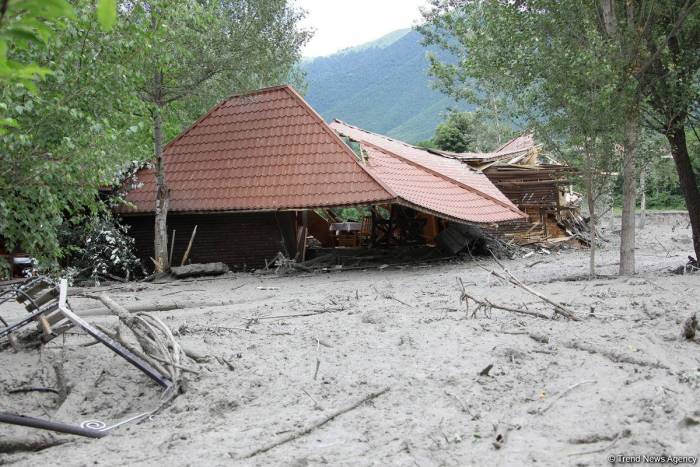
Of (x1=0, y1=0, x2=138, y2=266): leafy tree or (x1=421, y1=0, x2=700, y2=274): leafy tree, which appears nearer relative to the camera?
(x1=0, y1=0, x2=138, y2=266): leafy tree

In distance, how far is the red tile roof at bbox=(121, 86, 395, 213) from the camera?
15.4 m

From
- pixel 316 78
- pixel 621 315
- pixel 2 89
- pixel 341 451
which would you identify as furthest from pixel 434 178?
pixel 316 78

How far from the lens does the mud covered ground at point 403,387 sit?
3.97 m

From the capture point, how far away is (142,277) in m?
17.0

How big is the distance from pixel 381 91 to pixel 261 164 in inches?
2630

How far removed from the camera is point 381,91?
81125mm

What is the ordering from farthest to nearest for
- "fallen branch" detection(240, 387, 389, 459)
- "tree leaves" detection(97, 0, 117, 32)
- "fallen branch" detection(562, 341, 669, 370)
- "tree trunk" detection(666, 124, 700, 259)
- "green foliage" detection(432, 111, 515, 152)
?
"green foliage" detection(432, 111, 515, 152)
"tree trunk" detection(666, 124, 700, 259)
"fallen branch" detection(562, 341, 669, 370)
"fallen branch" detection(240, 387, 389, 459)
"tree leaves" detection(97, 0, 117, 32)

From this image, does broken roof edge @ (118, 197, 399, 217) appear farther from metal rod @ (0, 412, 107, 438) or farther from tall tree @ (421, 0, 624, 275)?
metal rod @ (0, 412, 107, 438)

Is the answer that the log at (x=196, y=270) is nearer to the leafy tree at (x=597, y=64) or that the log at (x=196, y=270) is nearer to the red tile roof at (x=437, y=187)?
the red tile roof at (x=437, y=187)

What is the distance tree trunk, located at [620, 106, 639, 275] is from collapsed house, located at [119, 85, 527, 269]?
4.02 metres

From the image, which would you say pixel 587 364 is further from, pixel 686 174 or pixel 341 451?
pixel 686 174

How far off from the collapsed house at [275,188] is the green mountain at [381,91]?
38917 mm

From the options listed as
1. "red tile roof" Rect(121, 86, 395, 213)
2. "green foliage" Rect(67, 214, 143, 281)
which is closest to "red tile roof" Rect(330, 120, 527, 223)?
"red tile roof" Rect(121, 86, 395, 213)

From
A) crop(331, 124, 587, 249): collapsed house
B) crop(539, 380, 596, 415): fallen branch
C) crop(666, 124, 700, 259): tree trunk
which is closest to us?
crop(539, 380, 596, 415): fallen branch
